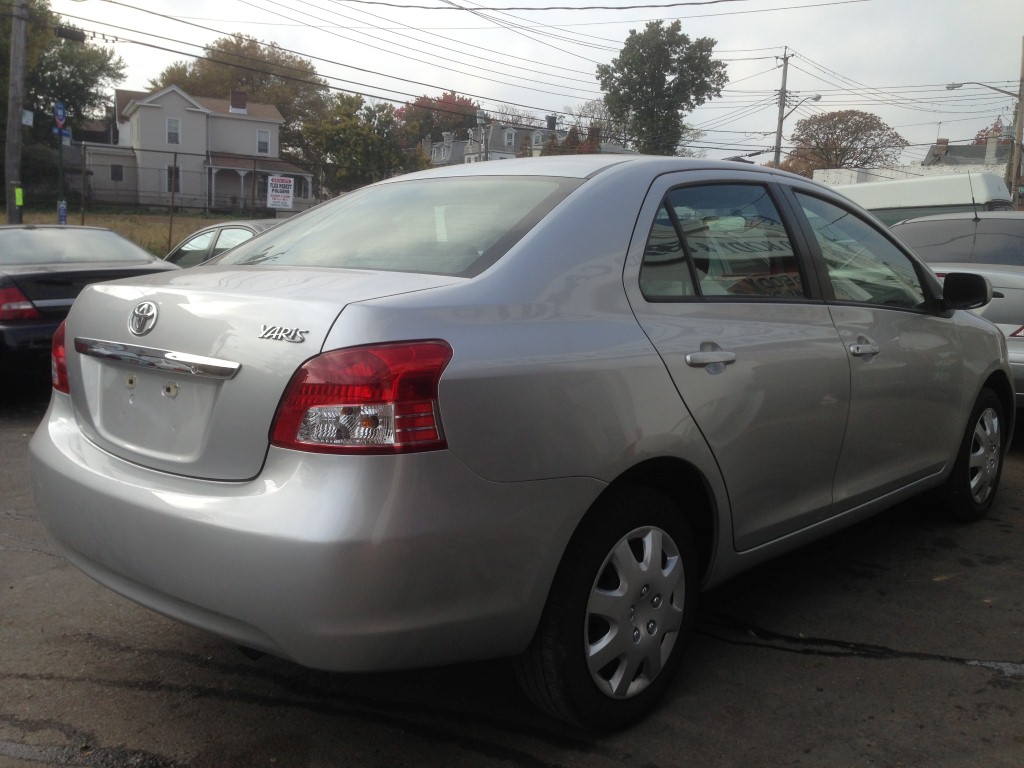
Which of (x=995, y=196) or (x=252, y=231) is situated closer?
(x=252, y=231)

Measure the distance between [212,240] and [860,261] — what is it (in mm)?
8296

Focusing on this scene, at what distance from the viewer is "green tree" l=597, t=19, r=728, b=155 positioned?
56.4 m

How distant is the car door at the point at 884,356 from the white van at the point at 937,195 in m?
10.6

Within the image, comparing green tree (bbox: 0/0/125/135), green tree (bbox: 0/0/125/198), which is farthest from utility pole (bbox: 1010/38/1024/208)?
green tree (bbox: 0/0/125/135)

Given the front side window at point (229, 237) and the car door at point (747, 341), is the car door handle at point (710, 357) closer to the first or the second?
the car door at point (747, 341)

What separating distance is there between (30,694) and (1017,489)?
5.14 meters

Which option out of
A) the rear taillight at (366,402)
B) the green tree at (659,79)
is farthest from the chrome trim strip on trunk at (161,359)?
the green tree at (659,79)

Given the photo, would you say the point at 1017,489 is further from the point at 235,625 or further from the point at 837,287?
the point at 235,625

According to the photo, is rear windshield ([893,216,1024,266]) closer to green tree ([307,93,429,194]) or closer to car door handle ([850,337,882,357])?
car door handle ([850,337,882,357])

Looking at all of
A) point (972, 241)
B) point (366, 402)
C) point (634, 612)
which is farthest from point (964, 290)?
point (972, 241)

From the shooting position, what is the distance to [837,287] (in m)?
3.68

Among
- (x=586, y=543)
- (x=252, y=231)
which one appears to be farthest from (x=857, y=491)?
(x=252, y=231)

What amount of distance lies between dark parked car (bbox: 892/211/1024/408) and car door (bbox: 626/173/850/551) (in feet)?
10.7

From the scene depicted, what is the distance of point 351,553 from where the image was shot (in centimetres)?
215
